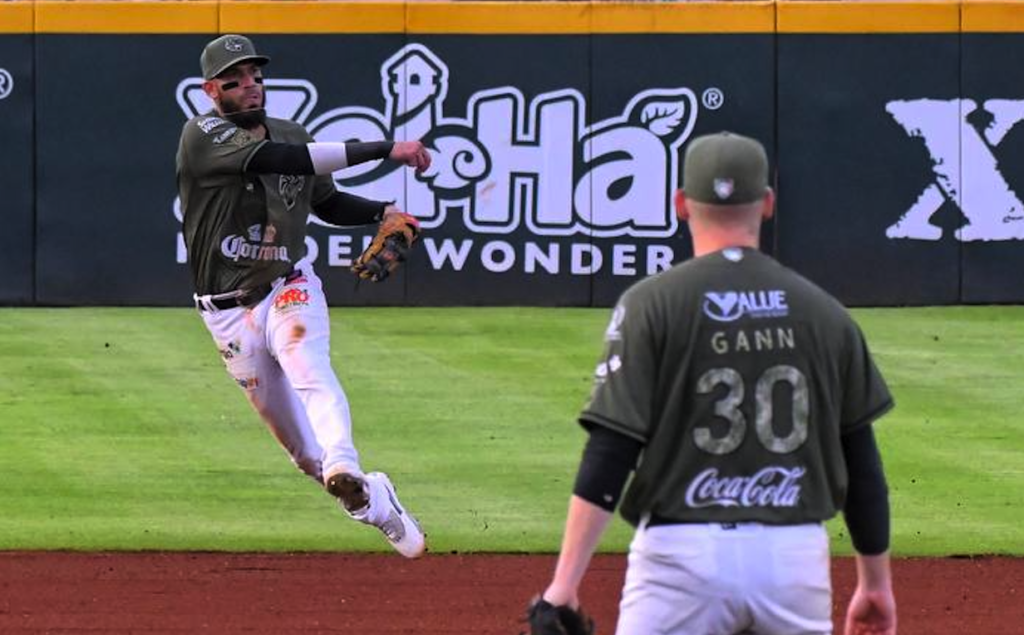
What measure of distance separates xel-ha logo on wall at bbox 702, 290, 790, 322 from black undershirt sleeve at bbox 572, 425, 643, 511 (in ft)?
1.10

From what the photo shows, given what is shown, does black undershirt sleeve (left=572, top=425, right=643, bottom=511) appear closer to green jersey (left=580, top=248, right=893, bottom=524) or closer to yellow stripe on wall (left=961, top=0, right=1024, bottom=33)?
green jersey (left=580, top=248, right=893, bottom=524)

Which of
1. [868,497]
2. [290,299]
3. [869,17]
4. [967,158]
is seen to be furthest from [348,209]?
[967,158]

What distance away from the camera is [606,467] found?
4.92m

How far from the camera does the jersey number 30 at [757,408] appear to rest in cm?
494

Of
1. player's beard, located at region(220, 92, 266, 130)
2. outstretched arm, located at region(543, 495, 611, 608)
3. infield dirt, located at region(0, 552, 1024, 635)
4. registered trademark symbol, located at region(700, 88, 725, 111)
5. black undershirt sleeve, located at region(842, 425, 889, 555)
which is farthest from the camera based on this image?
registered trademark symbol, located at region(700, 88, 725, 111)

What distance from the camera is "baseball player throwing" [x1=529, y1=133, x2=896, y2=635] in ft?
16.1

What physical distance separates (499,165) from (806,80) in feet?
9.33

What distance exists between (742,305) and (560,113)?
50.0ft

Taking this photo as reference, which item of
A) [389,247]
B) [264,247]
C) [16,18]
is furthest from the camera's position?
[16,18]

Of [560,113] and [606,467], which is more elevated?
[560,113]

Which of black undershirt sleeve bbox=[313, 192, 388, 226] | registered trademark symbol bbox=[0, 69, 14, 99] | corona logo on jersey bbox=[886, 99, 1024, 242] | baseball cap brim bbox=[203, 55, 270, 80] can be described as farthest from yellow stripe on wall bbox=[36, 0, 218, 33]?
baseball cap brim bbox=[203, 55, 270, 80]

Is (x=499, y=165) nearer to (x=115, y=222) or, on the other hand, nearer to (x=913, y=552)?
(x=115, y=222)

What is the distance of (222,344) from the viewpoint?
9.67 meters

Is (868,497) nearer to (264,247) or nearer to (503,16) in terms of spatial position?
(264,247)
